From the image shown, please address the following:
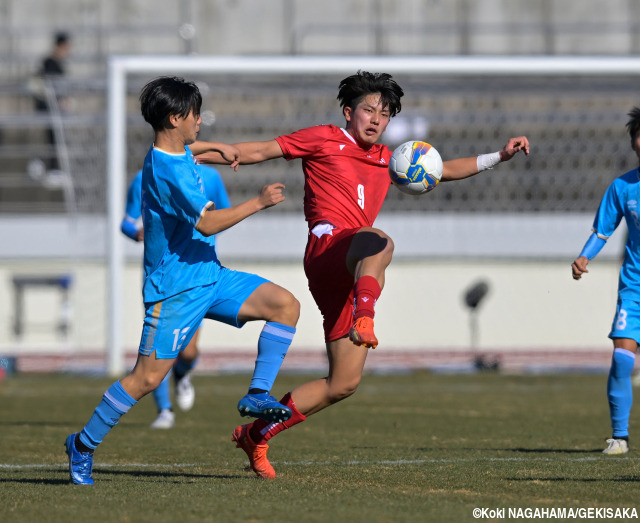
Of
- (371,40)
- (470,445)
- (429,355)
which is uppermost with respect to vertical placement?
(371,40)

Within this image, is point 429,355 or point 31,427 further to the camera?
point 429,355

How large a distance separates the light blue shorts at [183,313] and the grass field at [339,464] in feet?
2.29

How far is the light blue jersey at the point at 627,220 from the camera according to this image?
23.9 ft

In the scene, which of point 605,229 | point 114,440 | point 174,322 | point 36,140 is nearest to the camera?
point 174,322

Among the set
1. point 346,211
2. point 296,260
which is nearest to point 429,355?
point 296,260

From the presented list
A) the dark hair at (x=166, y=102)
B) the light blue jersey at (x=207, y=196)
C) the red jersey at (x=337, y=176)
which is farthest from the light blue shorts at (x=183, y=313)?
the light blue jersey at (x=207, y=196)

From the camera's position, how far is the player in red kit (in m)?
5.82

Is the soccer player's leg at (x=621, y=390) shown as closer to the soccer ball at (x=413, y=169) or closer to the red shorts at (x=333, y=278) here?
the soccer ball at (x=413, y=169)

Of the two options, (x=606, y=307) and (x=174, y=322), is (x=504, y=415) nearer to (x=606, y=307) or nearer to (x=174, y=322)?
(x=174, y=322)

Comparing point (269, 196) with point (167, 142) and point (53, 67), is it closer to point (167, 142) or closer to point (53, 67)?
point (167, 142)

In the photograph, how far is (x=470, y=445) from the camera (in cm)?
751

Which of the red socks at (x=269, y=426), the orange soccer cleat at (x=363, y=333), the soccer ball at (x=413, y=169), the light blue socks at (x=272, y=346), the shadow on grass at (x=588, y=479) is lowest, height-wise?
the shadow on grass at (x=588, y=479)

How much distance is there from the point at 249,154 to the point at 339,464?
1874 mm

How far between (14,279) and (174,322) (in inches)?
518
